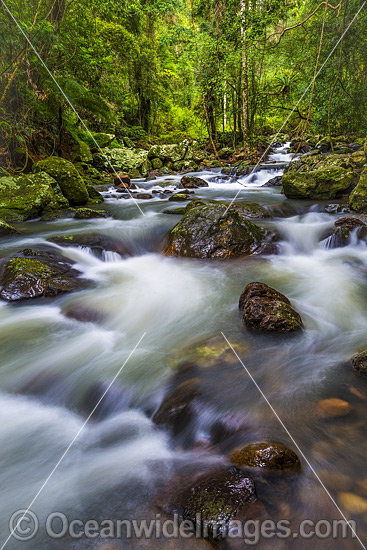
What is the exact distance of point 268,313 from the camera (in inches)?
118

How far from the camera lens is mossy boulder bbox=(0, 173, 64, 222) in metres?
7.06

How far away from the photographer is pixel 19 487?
166cm

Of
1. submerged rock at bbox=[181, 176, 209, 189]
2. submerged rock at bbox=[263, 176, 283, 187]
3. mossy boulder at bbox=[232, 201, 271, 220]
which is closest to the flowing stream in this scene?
mossy boulder at bbox=[232, 201, 271, 220]

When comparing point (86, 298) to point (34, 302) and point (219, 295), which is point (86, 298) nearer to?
point (34, 302)

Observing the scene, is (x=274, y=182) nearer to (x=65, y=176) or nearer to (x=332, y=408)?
(x=65, y=176)

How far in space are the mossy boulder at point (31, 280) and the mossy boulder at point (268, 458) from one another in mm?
3151

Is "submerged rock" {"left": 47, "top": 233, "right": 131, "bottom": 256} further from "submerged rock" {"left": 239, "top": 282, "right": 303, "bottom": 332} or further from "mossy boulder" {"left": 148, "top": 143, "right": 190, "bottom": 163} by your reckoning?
"mossy boulder" {"left": 148, "top": 143, "right": 190, "bottom": 163}

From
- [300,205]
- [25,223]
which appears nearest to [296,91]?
[300,205]

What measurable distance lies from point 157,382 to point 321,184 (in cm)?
766

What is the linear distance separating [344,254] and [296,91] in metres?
11.8

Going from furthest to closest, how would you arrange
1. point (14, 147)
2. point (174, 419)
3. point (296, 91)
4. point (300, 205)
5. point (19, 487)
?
point (296, 91) < point (14, 147) < point (300, 205) < point (174, 419) < point (19, 487)

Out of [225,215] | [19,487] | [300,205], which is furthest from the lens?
[300,205]

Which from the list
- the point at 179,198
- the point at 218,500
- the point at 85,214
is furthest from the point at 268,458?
the point at 179,198

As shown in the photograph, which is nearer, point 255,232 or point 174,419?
point 174,419
